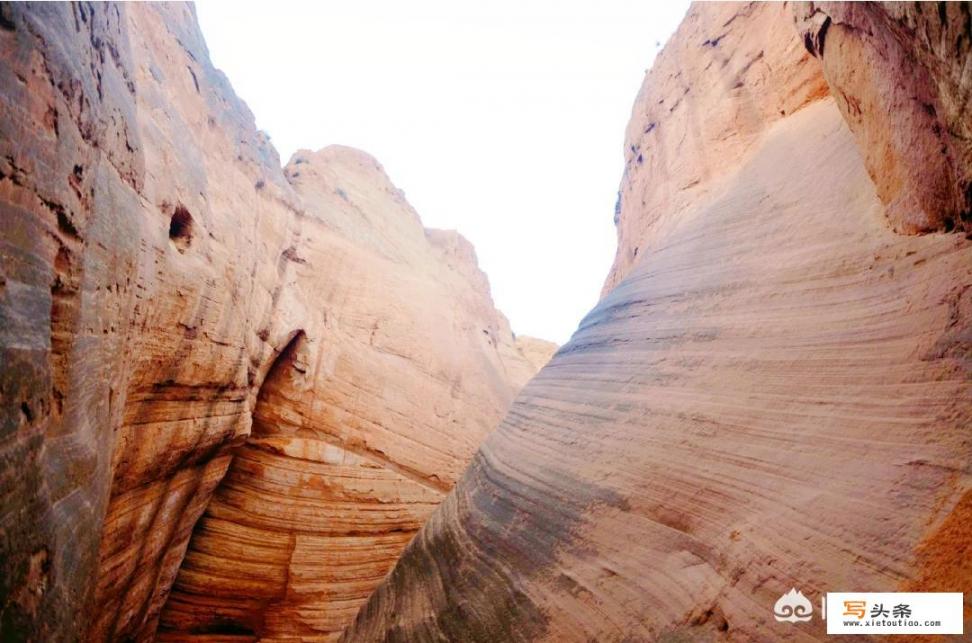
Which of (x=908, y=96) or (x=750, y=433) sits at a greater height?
(x=908, y=96)

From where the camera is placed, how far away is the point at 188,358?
4.95 metres

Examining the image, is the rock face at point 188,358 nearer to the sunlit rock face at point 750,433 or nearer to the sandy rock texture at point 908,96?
the sunlit rock face at point 750,433

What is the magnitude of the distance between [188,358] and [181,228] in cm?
145

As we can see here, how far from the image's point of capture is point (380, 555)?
768 centimetres

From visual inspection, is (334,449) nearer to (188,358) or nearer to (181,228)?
(188,358)

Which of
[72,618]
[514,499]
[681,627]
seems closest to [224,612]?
[72,618]

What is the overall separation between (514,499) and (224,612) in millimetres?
5959

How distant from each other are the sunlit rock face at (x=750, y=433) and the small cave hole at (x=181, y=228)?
3977 mm

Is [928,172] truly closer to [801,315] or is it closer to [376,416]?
[801,315]

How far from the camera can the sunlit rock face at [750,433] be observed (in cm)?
202

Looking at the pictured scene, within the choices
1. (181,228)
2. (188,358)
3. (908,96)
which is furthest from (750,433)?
(181,228)

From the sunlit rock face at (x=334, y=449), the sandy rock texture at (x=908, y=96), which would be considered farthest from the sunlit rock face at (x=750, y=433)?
the sunlit rock face at (x=334, y=449)

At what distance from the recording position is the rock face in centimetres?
225

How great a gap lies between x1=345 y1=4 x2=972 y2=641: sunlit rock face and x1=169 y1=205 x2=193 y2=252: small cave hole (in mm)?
3977
